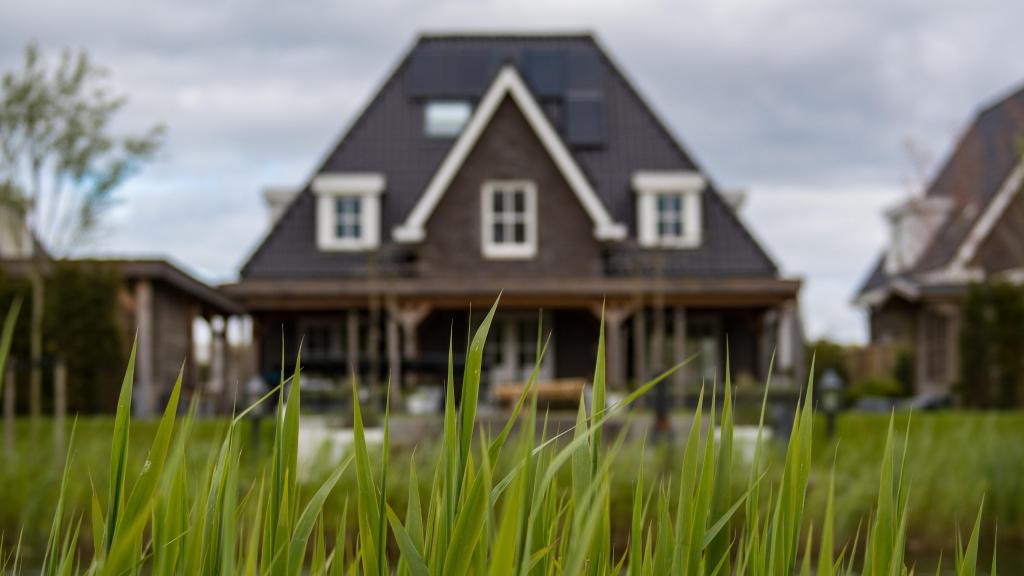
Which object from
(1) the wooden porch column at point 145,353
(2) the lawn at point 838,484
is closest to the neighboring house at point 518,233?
(1) the wooden porch column at point 145,353

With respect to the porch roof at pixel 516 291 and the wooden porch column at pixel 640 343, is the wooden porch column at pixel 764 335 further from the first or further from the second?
the wooden porch column at pixel 640 343

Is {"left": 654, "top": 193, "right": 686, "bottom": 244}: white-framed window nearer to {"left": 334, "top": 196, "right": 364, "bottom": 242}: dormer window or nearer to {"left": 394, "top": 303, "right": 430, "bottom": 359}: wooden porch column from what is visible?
{"left": 394, "top": 303, "right": 430, "bottom": 359}: wooden porch column

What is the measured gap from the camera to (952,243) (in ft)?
93.4

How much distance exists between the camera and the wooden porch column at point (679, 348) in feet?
67.0

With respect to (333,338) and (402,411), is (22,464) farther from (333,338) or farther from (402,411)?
(333,338)

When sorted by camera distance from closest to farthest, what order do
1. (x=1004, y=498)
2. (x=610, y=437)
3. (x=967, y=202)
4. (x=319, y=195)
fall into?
(x=1004, y=498)
(x=610, y=437)
(x=319, y=195)
(x=967, y=202)

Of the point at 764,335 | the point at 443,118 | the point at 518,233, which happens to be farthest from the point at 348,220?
the point at 764,335

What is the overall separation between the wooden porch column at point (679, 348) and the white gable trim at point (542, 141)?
1824mm

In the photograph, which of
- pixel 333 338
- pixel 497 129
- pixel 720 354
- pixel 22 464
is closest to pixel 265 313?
pixel 333 338

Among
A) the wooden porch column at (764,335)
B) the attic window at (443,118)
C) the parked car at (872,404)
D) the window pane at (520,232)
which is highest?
the attic window at (443,118)

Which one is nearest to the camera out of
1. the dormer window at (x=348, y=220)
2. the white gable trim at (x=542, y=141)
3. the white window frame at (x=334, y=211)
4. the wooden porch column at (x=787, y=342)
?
the wooden porch column at (x=787, y=342)

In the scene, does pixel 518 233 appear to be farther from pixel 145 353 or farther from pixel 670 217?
pixel 145 353

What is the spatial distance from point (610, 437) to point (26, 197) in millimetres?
7050

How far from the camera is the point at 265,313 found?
953 inches
